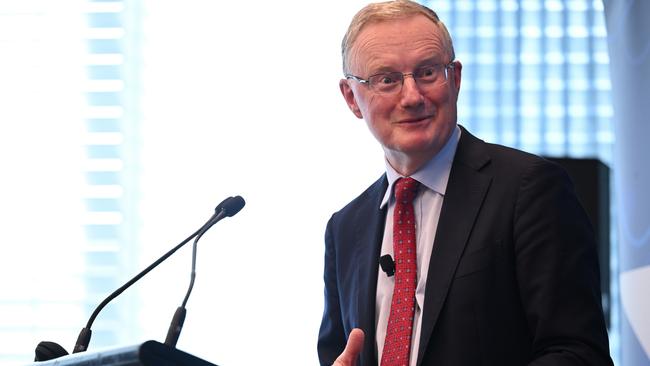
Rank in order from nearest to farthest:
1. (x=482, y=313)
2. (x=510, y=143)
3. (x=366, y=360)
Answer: (x=482, y=313), (x=366, y=360), (x=510, y=143)

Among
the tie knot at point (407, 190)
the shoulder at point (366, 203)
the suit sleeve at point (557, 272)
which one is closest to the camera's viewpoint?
the suit sleeve at point (557, 272)

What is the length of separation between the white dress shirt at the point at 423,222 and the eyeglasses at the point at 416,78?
5.8 inches

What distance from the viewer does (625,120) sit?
2.89m

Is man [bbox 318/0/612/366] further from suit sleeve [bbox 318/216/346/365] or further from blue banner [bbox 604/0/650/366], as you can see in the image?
blue banner [bbox 604/0/650/366]

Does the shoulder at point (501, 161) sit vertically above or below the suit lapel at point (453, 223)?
above

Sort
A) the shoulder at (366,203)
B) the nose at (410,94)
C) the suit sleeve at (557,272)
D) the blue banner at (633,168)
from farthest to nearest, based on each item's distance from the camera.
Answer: the blue banner at (633,168) → the shoulder at (366,203) → the nose at (410,94) → the suit sleeve at (557,272)

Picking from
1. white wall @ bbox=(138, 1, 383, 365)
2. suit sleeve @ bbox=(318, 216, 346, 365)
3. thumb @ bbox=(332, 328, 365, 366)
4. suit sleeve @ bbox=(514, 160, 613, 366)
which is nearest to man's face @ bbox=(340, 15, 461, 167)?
suit sleeve @ bbox=(514, 160, 613, 366)

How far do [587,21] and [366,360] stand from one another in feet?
9.76

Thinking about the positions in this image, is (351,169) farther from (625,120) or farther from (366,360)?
(366,360)

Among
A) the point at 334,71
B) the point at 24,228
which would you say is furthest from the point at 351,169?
the point at 24,228

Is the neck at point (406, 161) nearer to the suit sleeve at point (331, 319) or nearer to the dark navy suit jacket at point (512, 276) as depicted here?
the dark navy suit jacket at point (512, 276)

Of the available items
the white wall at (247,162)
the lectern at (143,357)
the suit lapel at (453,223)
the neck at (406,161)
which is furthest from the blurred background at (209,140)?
the lectern at (143,357)

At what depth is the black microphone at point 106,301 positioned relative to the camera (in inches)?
70.7

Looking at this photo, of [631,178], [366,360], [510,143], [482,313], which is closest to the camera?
[482,313]
